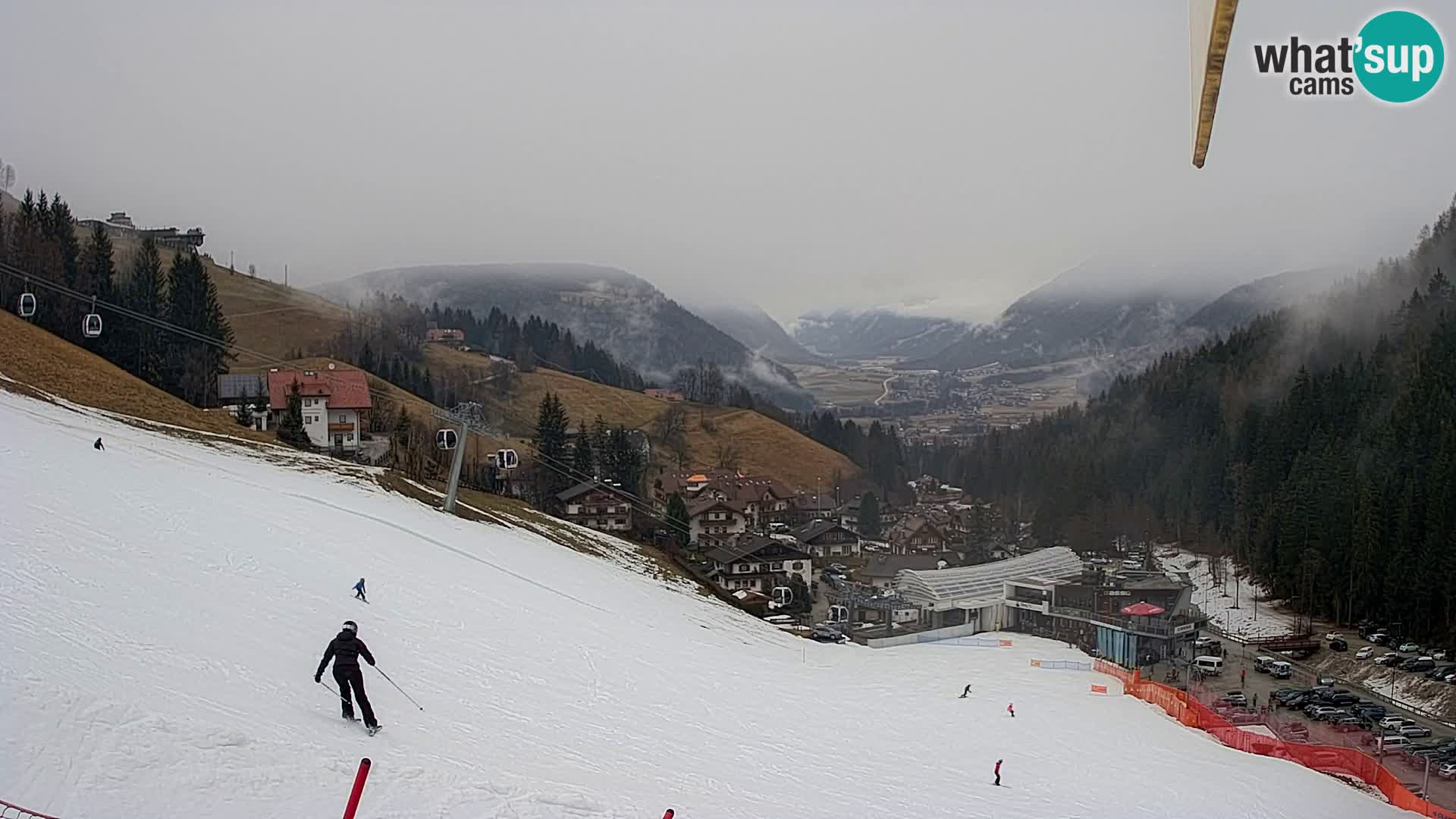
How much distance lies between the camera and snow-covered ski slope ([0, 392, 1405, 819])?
6488mm

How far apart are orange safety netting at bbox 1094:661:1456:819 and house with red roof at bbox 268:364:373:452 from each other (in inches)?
1339

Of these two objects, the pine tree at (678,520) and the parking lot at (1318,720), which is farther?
the pine tree at (678,520)

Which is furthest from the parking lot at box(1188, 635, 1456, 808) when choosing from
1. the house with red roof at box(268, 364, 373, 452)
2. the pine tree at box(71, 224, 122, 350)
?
the pine tree at box(71, 224, 122, 350)

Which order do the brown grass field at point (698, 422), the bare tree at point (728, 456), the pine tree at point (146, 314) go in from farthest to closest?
the bare tree at point (728, 456) → the brown grass field at point (698, 422) → the pine tree at point (146, 314)

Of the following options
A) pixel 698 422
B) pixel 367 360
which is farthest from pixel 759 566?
pixel 367 360

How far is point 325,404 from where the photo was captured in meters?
41.8

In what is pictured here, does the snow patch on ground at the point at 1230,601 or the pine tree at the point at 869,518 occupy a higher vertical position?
the pine tree at the point at 869,518

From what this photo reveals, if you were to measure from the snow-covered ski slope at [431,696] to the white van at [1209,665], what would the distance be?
32.3 feet

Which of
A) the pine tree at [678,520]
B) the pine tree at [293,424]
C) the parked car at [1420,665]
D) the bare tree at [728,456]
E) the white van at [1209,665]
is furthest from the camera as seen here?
the bare tree at [728,456]

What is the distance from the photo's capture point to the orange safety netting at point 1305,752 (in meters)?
15.8

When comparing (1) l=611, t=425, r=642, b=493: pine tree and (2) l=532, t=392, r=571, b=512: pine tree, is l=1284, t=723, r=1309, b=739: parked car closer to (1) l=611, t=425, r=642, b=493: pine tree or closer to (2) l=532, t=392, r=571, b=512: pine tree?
(2) l=532, t=392, r=571, b=512: pine tree

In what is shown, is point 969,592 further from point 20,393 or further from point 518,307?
point 518,307

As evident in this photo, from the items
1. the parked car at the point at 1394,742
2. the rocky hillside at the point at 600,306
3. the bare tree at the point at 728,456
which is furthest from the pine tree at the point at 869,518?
the rocky hillside at the point at 600,306

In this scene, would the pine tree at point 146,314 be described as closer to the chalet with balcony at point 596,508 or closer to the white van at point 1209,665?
the chalet with balcony at point 596,508
